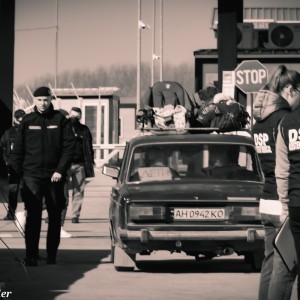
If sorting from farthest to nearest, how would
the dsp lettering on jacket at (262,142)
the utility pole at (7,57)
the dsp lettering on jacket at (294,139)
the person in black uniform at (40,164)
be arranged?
the utility pole at (7,57) → the person in black uniform at (40,164) → the dsp lettering on jacket at (262,142) → the dsp lettering on jacket at (294,139)

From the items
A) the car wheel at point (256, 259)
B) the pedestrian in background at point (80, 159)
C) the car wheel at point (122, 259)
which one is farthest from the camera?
the pedestrian in background at point (80, 159)

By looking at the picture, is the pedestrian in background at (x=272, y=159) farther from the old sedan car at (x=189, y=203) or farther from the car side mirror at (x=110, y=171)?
the car side mirror at (x=110, y=171)

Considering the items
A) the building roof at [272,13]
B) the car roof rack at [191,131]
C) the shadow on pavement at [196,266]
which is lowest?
the shadow on pavement at [196,266]

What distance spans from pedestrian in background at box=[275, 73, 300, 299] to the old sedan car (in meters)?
4.69

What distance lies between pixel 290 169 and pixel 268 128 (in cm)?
123

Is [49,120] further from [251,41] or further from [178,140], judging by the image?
[251,41]

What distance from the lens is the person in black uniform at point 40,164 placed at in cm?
1369

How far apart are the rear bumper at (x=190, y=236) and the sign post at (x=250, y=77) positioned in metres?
11.9

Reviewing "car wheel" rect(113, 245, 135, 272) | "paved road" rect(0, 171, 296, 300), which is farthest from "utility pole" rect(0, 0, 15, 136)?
"car wheel" rect(113, 245, 135, 272)

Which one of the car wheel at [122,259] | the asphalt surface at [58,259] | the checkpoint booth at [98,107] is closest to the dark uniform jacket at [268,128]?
the asphalt surface at [58,259]

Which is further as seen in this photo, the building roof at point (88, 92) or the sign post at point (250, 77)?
the building roof at point (88, 92)

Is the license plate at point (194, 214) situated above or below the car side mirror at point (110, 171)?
below

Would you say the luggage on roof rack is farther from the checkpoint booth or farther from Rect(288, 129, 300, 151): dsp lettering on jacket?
the checkpoint booth

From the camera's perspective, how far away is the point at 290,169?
8.00m
